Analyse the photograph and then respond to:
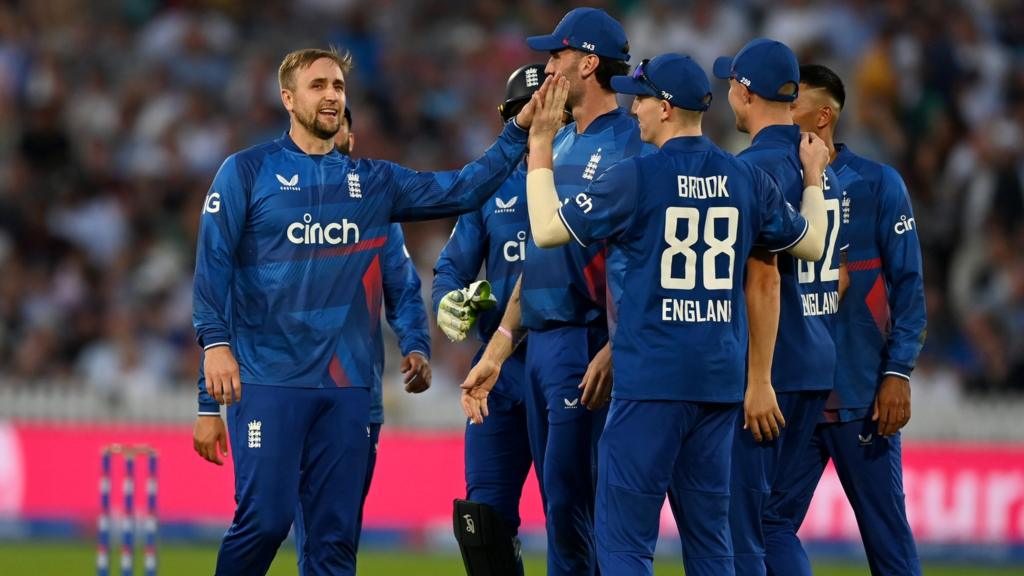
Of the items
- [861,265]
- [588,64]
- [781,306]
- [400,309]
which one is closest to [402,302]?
[400,309]

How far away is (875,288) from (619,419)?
1.82 meters

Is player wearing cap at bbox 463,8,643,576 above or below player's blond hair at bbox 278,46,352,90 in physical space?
below

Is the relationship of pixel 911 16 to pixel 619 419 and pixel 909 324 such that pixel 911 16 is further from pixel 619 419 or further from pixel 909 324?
pixel 619 419

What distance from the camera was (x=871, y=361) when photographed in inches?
328

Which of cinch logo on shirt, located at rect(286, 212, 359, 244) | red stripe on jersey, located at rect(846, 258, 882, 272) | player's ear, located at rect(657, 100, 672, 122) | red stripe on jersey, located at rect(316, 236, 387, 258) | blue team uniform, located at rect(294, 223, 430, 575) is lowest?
blue team uniform, located at rect(294, 223, 430, 575)

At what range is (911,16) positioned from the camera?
56.4 feet

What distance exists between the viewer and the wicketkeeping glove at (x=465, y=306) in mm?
8141

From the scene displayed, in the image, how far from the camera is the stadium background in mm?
14250

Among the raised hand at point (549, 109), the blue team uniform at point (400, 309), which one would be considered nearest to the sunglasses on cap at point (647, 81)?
the raised hand at point (549, 109)

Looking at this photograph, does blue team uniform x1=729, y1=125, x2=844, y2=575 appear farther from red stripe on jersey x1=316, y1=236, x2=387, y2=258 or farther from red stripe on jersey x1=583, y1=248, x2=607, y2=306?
red stripe on jersey x1=316, y1=236, x2=387, y2=258

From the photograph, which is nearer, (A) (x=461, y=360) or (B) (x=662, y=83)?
(B) (x=662, y=83)

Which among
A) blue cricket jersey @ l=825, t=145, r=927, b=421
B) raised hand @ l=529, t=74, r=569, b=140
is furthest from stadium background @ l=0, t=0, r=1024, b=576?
raised hand @ l=529, t=74, r=569, b=140

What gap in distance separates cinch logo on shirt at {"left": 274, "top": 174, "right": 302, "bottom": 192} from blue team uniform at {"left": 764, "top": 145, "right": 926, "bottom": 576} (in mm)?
2605

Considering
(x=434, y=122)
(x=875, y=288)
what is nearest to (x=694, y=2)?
(x=434, y=122)
